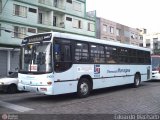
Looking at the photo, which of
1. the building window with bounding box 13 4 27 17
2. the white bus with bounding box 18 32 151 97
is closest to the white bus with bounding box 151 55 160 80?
the white bus with bounding box 18 32 151 97

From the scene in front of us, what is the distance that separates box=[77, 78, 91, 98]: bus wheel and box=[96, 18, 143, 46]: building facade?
118ft

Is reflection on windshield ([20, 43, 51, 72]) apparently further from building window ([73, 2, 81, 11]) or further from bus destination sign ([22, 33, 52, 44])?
building window ([73, 2, 81, 11])

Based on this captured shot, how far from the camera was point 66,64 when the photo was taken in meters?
11.6

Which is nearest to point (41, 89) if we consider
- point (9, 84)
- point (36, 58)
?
point (36, 58)

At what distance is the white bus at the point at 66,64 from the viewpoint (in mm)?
10953

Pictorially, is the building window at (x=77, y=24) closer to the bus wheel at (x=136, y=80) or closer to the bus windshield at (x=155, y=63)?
the bus windshield at (x=155, y=63)

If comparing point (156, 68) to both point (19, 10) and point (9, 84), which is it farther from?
point (19, 10)

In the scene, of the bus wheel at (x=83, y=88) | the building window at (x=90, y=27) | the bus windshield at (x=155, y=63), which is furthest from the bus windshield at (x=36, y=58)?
the building window at (x=90, y=27)

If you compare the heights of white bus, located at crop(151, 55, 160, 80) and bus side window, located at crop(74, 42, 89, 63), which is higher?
bus side window, located at crop(74, 42, 89, 63)

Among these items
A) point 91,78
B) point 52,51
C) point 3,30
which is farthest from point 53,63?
point 3,30

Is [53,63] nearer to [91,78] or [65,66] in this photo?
[65,66]

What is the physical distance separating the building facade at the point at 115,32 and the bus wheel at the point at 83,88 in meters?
36.0

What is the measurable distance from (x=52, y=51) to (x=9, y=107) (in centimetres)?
283

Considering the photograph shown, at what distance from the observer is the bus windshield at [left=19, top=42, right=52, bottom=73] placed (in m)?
10.9
